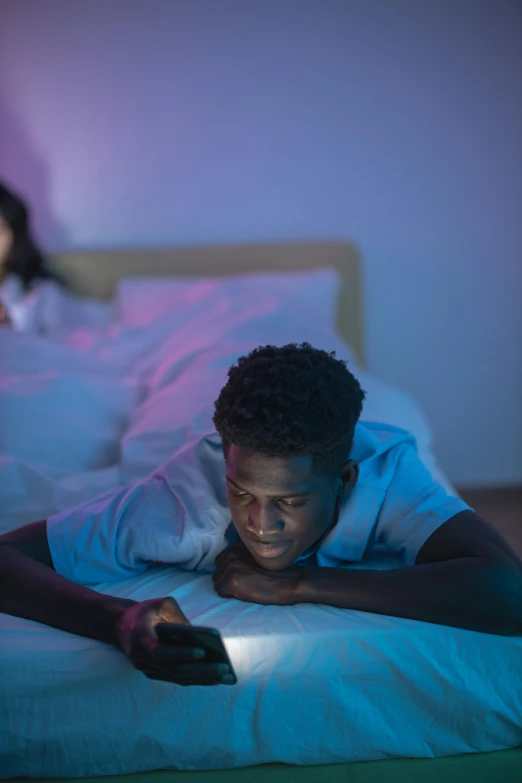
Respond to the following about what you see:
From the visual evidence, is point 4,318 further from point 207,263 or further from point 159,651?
point 159,651

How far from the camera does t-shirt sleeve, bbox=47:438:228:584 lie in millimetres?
1299

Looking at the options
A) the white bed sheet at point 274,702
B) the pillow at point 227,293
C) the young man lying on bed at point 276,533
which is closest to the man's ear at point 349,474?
the young man lying on bed at point 276,533

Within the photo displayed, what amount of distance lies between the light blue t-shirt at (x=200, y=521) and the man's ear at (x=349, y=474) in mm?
21

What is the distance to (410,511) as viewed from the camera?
4.28ft

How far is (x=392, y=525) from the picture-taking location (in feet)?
4.33

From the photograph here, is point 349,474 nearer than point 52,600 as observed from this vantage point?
No

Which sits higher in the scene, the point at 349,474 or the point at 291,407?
the point at 291,407

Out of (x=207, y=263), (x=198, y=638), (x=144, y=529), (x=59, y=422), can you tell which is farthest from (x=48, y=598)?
(x=207, y=263)

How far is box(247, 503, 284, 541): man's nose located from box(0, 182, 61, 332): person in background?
1.83 metres

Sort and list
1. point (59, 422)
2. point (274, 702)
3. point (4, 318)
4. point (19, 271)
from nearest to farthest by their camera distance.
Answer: point (274, 702), point (59, 422), point (4, 318), point (19, 271)

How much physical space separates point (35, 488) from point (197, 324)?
891 mm

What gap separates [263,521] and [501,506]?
1.69 m

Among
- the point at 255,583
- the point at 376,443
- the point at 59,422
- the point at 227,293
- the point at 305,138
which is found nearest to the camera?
the point at 255,583

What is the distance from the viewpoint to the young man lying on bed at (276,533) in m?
1.14
